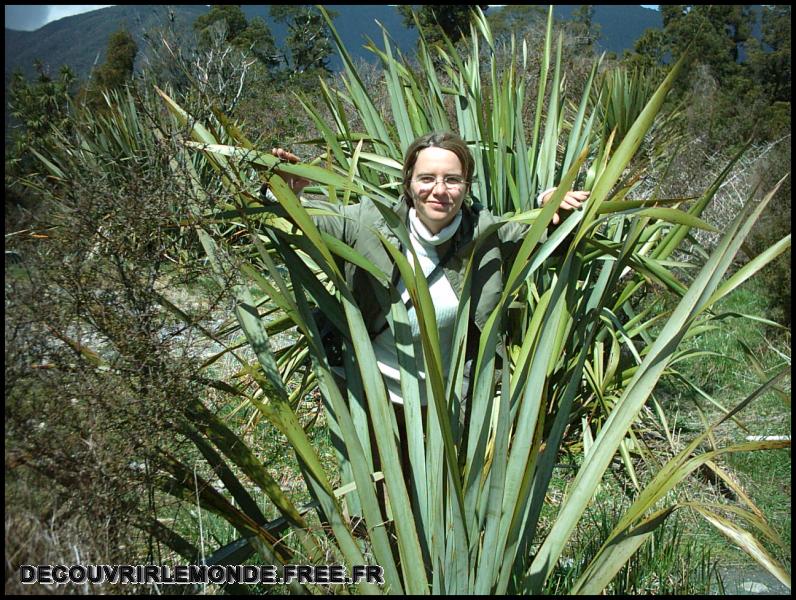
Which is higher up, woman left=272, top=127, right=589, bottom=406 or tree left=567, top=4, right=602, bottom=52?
tree left=567, top=4, right=602, bottom=52

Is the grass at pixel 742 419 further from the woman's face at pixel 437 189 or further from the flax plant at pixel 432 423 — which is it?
the woman's face at pixel 437 189

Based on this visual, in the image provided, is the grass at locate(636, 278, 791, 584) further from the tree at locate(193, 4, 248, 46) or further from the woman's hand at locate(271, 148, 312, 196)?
the tree at locate(193, 4, 248, 46)

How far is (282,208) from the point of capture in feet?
6.93

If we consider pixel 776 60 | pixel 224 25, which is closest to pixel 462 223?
pixel 224 25

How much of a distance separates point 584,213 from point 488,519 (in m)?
0.84

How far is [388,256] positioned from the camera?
7.52 ft

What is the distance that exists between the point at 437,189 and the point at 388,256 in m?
0.26

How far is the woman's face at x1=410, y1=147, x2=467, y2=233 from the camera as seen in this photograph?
235 centimetres

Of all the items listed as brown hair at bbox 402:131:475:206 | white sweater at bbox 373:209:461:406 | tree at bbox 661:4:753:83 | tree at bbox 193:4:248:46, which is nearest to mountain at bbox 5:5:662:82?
tree at bbox 193:4:248:46

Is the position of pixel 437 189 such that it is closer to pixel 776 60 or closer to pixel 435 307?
pixel 435 307

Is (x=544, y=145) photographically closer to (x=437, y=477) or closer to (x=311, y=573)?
(x=437, y=477)

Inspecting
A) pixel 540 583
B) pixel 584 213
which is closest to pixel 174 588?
pixel 540 583

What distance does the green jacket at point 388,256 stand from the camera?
2.31 metres

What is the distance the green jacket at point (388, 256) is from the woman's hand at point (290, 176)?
0.12 metres
